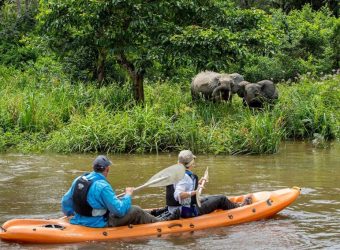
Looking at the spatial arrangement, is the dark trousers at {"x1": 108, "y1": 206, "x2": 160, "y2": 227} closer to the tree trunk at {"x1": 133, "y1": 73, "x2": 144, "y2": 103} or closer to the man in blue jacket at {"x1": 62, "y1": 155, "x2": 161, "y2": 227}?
the man in blue jacket at {"x1": 62, "y1": 155, "x2": 161, "y2": 227}

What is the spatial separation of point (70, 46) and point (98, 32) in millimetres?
1131

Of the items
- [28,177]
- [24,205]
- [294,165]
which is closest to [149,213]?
[24,205]

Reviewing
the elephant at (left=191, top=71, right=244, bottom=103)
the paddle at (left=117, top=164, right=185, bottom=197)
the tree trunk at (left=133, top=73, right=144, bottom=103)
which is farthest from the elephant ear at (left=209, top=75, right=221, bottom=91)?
the paddle at (left=117, top=164, right=185, bottom=197)

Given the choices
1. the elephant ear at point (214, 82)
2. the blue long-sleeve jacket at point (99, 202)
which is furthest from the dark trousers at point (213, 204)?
the elephant ear at point (214, 82)

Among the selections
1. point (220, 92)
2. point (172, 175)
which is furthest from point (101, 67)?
point (172, 175)

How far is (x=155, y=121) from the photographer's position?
14477 mm

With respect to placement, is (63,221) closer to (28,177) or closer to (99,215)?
(99,215)

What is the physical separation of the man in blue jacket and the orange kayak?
9cm

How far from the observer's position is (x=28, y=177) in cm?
1194

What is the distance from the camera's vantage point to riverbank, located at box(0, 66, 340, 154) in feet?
46.6

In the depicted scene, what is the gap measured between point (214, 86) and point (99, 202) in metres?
10.7

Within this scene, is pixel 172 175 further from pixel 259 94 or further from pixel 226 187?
pixel 259 94

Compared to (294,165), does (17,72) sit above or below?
above

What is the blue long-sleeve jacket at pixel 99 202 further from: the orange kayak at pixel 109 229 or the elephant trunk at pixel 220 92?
Answer: the elephant trunk at pixel 220 92
